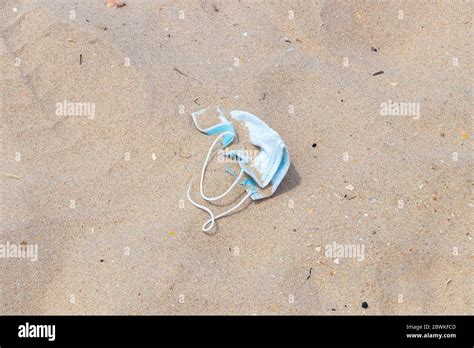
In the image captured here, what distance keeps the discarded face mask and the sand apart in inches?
2.2

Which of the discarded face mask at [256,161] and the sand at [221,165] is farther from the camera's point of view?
the discarded face mask at [256,161]

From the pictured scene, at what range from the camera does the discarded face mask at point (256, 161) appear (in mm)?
2796

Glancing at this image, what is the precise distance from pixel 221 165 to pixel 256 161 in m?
0.17

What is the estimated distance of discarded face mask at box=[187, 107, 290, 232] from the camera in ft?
9.17

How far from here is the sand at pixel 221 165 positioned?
103 inches

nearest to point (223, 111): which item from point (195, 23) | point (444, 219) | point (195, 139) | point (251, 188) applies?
point (195, 139)

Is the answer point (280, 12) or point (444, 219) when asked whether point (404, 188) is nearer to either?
point (444, 219)

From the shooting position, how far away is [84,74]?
323 centimetres

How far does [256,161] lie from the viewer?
2.85 meters

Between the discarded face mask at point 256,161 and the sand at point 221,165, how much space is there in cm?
6

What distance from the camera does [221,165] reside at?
114 inches

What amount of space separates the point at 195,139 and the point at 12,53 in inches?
45.8
